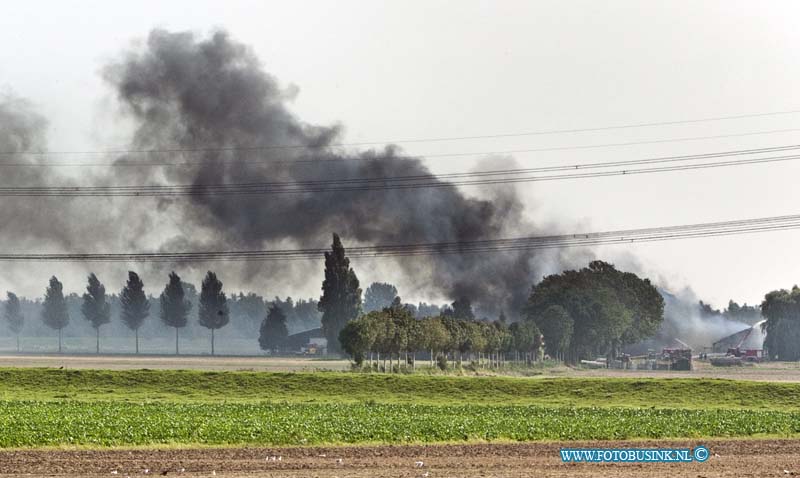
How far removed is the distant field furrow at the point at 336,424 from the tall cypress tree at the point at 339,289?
339 ft

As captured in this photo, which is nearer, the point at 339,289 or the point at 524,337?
the point at 524,337

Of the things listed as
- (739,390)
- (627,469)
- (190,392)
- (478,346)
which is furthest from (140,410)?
(478,346)

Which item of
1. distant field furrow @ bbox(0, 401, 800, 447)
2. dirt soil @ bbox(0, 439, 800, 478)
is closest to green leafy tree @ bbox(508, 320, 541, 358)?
distant field furrow @ bbox(0, 401, 800, 447)

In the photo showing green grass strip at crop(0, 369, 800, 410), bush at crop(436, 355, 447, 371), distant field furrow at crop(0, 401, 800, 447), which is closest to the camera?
distant field furrow at crop(0, 401, 800, 447)

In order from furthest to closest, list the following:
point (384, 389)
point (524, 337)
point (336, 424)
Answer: point (524, 337) < point (384, 389) < point (336, 424)

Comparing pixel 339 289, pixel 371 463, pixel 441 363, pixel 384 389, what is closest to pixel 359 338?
pixel 441 363

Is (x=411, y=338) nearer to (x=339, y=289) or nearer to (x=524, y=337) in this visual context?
(x=524, y=337)

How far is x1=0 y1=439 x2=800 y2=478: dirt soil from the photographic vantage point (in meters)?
44.9

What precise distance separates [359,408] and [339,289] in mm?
107059

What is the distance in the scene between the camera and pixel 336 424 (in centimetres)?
6419

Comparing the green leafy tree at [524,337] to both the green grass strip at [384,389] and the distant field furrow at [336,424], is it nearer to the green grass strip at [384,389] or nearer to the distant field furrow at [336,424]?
the green grass strip at [384,389]

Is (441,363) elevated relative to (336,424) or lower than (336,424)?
elevated

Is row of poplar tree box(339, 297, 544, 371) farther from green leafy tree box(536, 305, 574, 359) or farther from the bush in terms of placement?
green leafy tree box(536, 305, 574, 359)

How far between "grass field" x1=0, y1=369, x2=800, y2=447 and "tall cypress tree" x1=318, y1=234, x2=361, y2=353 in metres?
77.6
